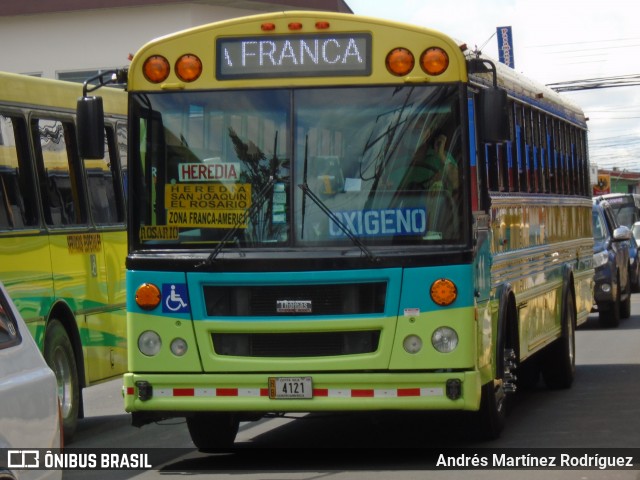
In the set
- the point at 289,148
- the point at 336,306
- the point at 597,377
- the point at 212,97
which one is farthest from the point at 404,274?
the point at 597,377

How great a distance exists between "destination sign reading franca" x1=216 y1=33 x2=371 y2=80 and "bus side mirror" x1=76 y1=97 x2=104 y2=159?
879 mm

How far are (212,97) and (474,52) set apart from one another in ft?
6.29

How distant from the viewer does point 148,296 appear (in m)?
10.0

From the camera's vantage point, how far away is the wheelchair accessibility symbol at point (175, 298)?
32.7 ft

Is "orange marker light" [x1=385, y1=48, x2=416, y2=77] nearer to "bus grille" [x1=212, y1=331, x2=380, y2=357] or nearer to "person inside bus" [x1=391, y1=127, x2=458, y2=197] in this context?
"person inside bus" [x1=391, y1=127, x2=458, y2=197]

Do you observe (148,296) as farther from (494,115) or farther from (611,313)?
(611,313)

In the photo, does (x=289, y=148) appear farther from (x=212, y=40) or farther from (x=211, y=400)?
(x=211, y=400)

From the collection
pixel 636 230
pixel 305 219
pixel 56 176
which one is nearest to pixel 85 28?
pixel 636 230

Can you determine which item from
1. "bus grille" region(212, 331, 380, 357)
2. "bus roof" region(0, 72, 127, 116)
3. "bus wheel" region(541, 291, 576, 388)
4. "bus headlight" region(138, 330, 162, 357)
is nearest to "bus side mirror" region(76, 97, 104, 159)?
"bus headlight" region(138, 330, 162, 357)

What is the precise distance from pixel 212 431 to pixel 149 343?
1359mm

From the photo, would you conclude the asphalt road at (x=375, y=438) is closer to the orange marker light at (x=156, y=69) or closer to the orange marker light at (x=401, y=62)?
the orange marker light at (x=401, y=62)

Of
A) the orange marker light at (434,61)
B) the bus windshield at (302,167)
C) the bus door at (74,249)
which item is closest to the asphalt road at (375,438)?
the bus door at (74,249)

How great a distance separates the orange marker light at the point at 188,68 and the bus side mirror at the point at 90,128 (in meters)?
0.59

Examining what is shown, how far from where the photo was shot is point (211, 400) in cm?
988
